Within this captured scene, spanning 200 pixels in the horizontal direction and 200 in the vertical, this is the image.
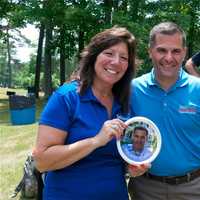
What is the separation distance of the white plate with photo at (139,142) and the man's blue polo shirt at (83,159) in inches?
3.4

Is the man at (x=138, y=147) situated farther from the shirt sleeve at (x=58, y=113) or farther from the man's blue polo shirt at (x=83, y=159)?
the shirt sleeve at (x=58, y=113)

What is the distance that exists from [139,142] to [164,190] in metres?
0.64

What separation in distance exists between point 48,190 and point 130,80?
0.84 metres

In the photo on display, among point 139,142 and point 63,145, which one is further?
point 139,142

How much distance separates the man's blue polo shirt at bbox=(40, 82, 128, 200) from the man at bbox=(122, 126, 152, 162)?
0.10 metres

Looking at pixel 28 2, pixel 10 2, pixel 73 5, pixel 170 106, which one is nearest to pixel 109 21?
pixel 73 5

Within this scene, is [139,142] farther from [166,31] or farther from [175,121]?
[166,31]

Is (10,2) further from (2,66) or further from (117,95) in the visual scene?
(2,66)

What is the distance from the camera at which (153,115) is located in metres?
3.28

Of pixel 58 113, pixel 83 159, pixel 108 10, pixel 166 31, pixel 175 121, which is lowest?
pixel 83 159

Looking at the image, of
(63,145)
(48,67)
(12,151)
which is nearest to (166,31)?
(63,145)

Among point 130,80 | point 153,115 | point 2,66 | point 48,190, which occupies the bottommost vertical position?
point 2,66

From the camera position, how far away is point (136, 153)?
2.88 m

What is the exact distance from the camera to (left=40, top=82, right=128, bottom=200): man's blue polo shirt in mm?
2789
